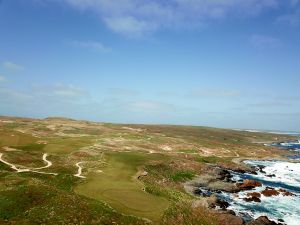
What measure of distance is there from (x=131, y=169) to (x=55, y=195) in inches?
1295

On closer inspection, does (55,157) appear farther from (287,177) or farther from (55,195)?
(287,177)

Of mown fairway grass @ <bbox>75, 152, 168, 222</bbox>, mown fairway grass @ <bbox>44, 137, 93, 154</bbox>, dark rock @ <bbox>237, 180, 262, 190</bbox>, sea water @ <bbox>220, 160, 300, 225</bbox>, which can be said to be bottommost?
sea water @ <bbox>220, 160, 300, 225</bbox>

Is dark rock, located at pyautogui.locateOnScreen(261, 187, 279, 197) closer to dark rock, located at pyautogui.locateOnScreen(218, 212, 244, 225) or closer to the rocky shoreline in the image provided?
the rocky shoreline

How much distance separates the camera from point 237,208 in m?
62.4

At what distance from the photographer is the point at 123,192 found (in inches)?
2167

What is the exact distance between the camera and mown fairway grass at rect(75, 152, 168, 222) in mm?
46781

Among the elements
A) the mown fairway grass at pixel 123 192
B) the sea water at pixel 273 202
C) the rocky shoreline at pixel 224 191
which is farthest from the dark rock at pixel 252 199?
the mown fairway grass at pixel 123 192

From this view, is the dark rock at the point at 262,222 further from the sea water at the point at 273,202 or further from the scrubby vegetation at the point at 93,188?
the scrubby vegetation at the point at 93,188

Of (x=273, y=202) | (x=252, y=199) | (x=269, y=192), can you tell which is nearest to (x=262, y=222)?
(x=252, y=199)

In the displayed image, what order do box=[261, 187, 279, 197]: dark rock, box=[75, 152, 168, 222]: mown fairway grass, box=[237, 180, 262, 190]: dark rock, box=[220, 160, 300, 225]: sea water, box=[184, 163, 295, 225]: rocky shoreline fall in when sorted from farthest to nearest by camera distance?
1. box=[237, 180, 262, 190]: dark rock
2. box=[261, 187, 279, 197]: dark rock
3. box=[220, 160, 300, 225]: sea water
4. box=[184, 163, 295, 225]: rocky shoreline
5. box=[75, 152, 168, 222]: mown fairway grass

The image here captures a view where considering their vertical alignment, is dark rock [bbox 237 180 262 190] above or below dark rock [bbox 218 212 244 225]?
above

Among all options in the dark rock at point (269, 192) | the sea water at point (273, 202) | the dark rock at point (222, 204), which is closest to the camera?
the sea water at point (273, 202)

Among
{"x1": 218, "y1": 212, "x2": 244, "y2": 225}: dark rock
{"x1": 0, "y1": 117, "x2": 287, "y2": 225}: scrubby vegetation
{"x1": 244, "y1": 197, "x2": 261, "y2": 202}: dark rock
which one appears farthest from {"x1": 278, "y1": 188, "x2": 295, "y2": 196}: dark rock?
{"x1": 218, "y1": 212, "x2": 244, "y2": 225}: dark rock

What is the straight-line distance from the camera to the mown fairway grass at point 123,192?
46.8 meters
